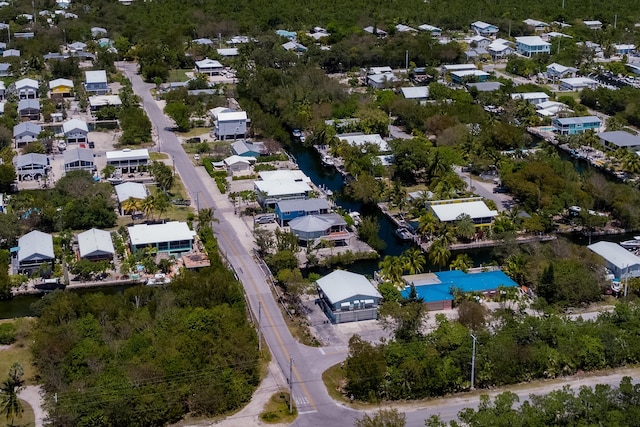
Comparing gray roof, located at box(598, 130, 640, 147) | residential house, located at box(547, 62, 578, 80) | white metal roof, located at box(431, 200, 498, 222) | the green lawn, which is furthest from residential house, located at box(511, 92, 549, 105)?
the green lawn

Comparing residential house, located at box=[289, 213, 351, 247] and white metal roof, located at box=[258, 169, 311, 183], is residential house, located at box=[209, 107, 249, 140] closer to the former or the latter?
white metal roof, located at box=[258, 169, 311, 183]

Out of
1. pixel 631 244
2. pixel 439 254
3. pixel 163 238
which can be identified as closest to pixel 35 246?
pixel 163 238

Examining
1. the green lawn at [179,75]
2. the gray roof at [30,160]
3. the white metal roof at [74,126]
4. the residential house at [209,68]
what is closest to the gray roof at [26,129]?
the white metal roof at [74,126]

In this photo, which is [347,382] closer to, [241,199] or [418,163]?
[241,199]

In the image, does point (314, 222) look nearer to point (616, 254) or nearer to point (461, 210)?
point (461, 210)

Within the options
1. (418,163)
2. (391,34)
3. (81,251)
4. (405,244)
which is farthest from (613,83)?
(81,251)

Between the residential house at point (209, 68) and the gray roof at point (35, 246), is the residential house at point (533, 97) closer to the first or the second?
the residential house at point (209, 68)
